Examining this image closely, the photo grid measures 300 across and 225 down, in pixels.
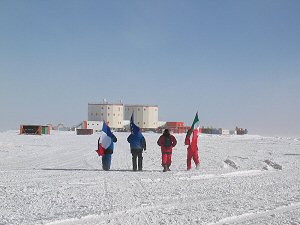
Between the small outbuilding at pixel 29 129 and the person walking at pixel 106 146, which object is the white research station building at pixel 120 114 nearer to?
the small outbuilding at pixel 29 129

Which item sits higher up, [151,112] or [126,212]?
[151,112]

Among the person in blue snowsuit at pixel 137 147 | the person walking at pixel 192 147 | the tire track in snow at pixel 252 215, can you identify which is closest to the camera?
the tire track in snow at pixel 252 215

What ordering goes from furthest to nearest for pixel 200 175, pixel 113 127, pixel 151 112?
pixel 151 112
pixel 113 127
pixel 200 175

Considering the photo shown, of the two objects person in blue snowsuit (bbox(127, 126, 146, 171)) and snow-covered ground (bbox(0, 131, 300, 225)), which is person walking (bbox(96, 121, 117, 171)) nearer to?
person in blue snowsuit (bbox(127, 126, 146, 171))

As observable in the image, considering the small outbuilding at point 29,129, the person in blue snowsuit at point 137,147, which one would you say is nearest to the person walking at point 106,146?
the person in blue snowsuit at point 137,147

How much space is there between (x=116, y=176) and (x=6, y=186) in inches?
118

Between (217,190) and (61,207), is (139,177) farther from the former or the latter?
(61,207)

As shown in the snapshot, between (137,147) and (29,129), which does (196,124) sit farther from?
(29,129)

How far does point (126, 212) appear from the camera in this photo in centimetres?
616

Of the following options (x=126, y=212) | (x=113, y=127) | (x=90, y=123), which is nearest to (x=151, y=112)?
(x=113, y=127)

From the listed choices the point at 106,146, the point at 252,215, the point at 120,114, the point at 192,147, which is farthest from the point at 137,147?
the point at 120,114

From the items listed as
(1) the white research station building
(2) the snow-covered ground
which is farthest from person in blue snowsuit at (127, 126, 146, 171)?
(1) the white research station building

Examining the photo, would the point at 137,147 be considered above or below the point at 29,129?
below

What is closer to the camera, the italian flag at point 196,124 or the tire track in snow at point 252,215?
the tire track in snow at point 252,215
